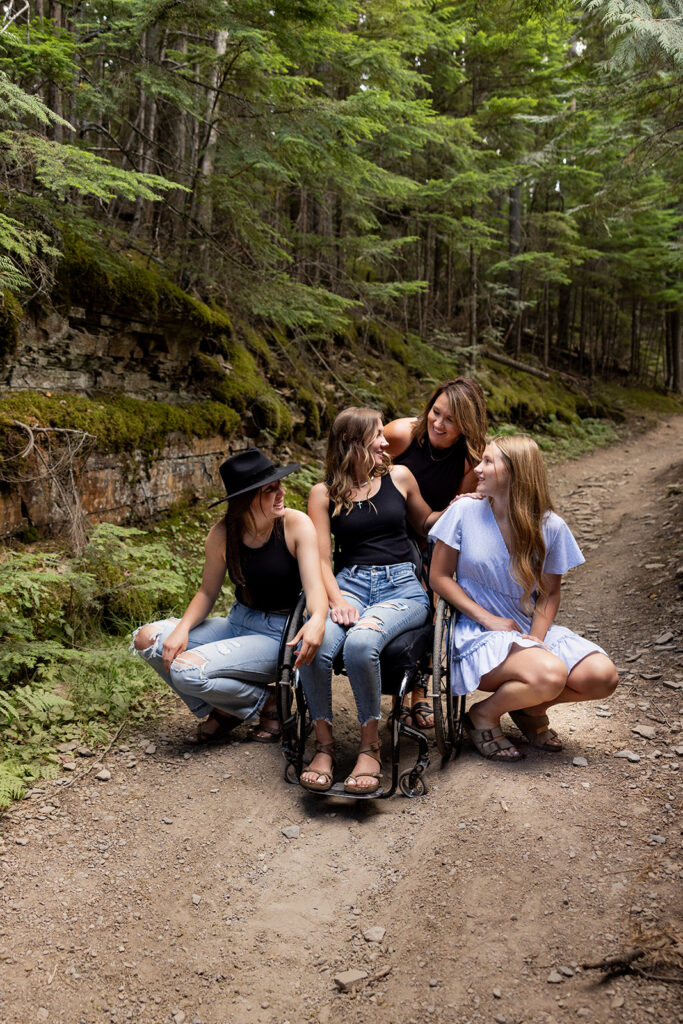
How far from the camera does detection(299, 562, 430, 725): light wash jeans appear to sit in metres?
3.27

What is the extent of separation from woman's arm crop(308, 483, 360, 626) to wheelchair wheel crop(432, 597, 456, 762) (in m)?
0.42

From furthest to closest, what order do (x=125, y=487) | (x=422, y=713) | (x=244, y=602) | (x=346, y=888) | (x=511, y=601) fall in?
1. (x=125, y=487)
2. (x=422, y=713)
3. (x=244, y=602)
4. (x=511, y=601)
5. (x=346, y=888)

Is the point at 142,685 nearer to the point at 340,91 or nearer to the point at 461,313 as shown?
the point at 340,91

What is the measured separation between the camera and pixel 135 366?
704cm

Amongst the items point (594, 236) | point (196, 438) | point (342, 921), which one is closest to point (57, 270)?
point (196, 438)

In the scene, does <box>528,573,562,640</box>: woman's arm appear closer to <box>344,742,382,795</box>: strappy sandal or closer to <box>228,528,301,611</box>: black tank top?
<box>344,742,382,795</box>: strappy sandal

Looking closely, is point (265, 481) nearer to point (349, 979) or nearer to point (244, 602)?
point (244, 602)

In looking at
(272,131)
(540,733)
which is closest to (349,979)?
(540,733)

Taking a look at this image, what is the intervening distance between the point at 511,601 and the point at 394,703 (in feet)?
2.62

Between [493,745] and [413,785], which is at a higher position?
[493,745]

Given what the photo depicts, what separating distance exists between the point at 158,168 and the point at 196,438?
3581 millimetres

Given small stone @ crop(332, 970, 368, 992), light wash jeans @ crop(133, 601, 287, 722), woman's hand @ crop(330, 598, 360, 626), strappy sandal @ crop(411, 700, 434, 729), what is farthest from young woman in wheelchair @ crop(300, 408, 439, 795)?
small stone @ crop(332, 970, 368, 992)

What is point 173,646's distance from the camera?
3.53 meters

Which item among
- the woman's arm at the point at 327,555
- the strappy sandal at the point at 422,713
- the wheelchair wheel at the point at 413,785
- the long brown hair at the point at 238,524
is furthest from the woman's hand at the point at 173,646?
the strappy sandal at the point at 422,713
